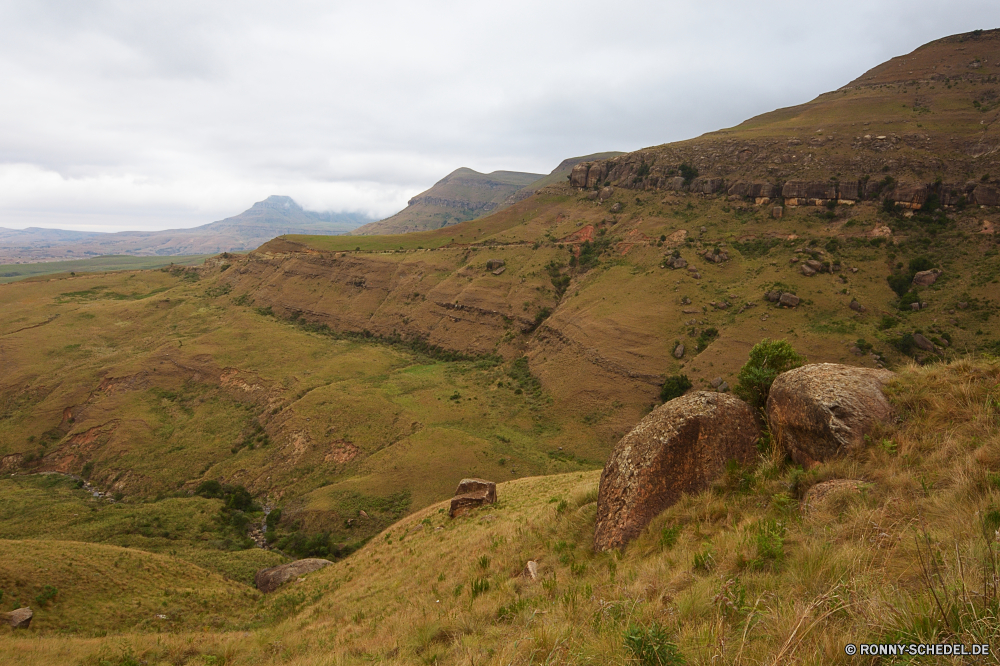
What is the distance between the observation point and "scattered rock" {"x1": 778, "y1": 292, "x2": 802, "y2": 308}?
38.2m

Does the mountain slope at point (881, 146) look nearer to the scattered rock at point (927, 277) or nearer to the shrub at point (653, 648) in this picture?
the scattered rock at point (927, 277)

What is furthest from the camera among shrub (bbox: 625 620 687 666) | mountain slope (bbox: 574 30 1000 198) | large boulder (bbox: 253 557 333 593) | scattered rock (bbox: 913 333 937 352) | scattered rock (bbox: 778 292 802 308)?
mountain slope (bbox: 574 30 1000 198)

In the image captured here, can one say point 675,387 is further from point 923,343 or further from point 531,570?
point 531,570

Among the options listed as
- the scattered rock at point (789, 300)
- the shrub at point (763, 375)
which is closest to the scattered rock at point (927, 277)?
the scattered rock at point (789, 300)

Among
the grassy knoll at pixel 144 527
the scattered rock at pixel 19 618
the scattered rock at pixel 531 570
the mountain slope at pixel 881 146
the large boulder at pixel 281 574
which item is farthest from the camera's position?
the mountain slope at pixel 881 146

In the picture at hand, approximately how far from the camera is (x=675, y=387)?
35.0 m

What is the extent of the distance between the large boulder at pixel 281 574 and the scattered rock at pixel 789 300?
138ft

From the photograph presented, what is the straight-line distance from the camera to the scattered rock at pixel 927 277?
37.8 m

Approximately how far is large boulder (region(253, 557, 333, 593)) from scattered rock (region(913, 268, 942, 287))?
5317cm

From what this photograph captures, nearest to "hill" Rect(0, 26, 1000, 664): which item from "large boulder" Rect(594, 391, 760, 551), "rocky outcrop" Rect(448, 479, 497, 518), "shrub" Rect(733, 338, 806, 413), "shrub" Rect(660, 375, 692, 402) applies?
"large boulder" Rect(594, 391, 760, 551)

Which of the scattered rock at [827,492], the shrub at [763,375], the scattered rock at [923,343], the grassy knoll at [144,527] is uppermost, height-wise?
the shrub at [763,375]

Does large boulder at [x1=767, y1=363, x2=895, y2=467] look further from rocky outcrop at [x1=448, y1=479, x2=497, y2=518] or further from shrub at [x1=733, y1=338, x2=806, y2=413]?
rocky outcrop at [x1=448, y1=479, x2=497, y2=518]

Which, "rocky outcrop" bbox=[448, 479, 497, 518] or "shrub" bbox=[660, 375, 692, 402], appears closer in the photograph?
"rocky outcrop" bbox=[448, 479, 497, 518]

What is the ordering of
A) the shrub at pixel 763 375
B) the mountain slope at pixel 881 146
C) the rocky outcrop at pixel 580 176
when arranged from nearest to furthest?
the shrub at pixel 763 375
the mountain slope at pixel 881 146
the rocky outcrop at pixel 580 176
